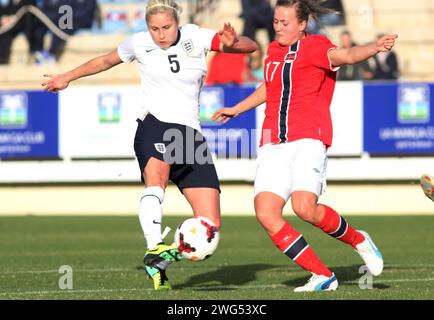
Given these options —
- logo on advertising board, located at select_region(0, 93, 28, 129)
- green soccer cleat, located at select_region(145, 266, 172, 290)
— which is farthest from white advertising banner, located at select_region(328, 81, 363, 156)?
green soccer cleat, located at select_region(145, 266, 172, 290)

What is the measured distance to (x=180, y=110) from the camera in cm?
955

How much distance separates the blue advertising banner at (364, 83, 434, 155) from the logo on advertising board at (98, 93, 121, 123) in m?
3.83

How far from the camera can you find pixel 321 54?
9109 millimetres

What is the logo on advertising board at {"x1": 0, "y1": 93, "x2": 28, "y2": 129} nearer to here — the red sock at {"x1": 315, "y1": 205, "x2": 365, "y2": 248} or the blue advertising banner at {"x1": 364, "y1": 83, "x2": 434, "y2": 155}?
the blue advertising banner at {"x1": 364, "y1": 83, "x2": 434, "y2": 155}

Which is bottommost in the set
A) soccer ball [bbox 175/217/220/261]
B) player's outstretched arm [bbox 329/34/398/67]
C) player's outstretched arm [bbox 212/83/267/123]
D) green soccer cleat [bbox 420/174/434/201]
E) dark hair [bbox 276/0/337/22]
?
soccer ball [bbox 175/217/220/261]

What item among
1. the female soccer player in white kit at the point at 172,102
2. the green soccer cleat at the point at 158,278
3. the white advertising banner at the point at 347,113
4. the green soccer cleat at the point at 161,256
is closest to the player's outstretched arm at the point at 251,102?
the female soccer player in white kit at the point at 172,102

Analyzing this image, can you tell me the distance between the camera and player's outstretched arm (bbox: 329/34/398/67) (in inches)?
338

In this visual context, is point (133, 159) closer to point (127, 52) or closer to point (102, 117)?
point (102, 117)

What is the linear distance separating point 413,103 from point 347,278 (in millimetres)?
8596

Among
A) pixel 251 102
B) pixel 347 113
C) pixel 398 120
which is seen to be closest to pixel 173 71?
pixel 251 102

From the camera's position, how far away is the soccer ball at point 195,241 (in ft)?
29.2

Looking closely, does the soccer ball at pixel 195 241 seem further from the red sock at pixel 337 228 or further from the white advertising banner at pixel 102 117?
the white advertising banner at pixel 102 117

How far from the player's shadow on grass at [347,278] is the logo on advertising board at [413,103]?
7.33 metres
